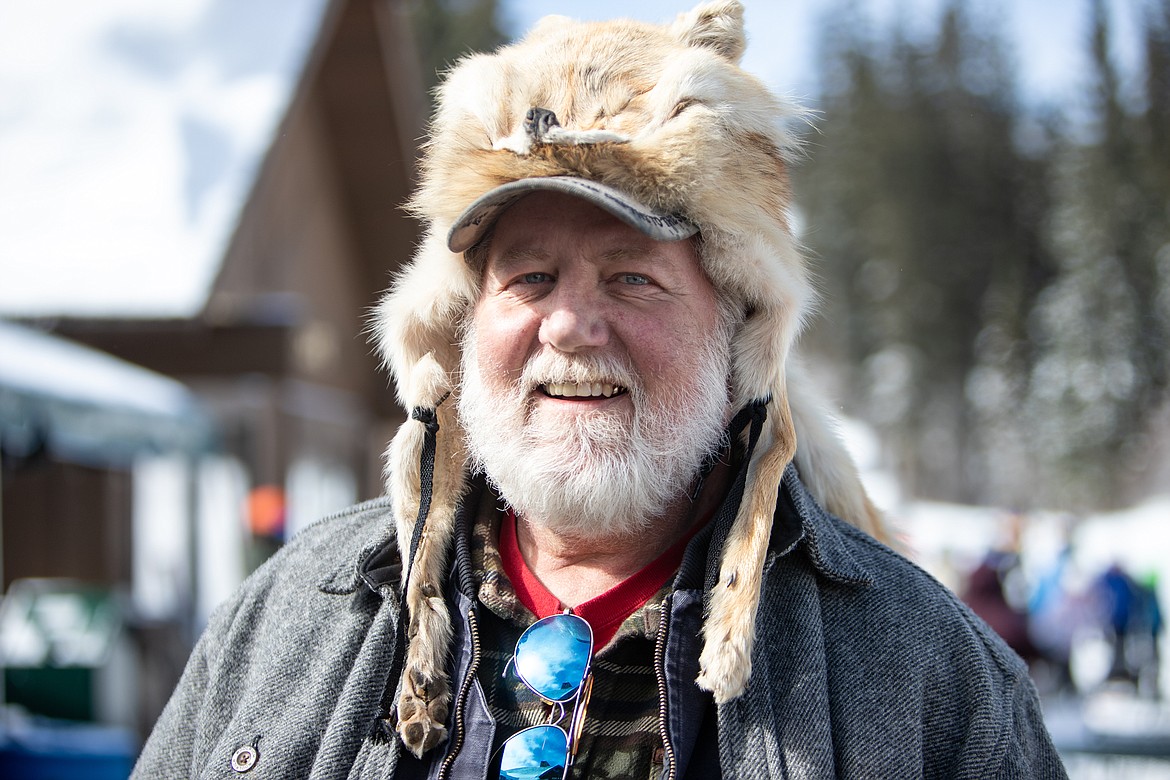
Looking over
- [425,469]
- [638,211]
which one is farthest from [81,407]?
[638,211]

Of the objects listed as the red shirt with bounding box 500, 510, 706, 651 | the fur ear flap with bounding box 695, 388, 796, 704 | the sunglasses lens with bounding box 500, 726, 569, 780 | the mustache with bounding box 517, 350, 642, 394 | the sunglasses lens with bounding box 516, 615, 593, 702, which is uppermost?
the mustache with bounding box 517, 350, 642, 394

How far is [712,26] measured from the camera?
210cm

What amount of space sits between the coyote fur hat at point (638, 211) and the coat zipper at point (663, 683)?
7 centimetres

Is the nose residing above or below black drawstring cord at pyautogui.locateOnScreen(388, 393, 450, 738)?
above

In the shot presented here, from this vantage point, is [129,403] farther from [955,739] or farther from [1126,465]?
[1126,465]

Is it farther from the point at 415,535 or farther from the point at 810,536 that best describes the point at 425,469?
the point at 810,536

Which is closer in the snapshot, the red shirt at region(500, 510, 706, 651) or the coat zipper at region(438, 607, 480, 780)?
the coat zipper at region(438, 607, 480, 780)

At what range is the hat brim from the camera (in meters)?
1.82

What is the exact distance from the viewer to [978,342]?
3691 cm

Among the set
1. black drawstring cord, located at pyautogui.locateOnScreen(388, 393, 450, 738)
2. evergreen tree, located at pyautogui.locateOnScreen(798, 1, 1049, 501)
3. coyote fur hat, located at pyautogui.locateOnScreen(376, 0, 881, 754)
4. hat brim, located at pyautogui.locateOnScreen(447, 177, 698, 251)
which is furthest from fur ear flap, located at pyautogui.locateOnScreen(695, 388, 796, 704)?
evergreen tree, located at pyautogui.locateOnScreen(798, 1, 1049, 501)

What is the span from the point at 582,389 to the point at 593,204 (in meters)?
0.32

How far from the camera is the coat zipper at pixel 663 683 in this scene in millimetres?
1745

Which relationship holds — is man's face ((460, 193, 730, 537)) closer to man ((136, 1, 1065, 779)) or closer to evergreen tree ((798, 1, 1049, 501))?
man ((136, 1, 1065, 779))

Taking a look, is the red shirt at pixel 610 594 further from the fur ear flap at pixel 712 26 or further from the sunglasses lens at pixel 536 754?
the fur ear flap at pixel 712 26
